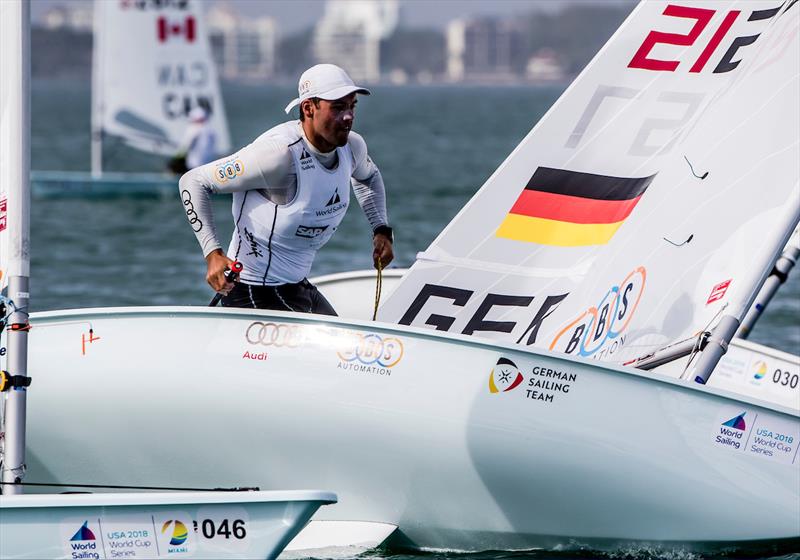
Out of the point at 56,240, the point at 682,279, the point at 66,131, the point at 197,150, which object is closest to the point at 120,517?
the point at 682,279

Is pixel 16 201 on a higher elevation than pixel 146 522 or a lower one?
higher

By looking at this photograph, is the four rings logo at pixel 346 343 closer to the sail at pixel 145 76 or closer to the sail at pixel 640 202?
the sail at pixel 640 202

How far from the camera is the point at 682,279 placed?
16.1 feet

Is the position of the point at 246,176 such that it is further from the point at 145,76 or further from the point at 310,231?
the point at 145,76

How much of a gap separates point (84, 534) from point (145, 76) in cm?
1491

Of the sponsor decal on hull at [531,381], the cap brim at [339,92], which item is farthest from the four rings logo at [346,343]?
the cap brim at [339,92]

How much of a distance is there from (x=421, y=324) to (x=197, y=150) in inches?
470

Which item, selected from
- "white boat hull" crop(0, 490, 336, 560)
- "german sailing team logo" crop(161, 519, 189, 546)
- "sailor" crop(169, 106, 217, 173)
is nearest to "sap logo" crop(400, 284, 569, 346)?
"white boat hull" crop(0, 490, 336, 560)

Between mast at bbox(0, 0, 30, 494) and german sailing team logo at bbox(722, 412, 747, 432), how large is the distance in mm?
1990

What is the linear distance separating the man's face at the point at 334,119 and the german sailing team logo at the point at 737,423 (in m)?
1.39

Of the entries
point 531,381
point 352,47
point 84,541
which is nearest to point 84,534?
point 84,541

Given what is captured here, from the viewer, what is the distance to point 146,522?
3.62 metres

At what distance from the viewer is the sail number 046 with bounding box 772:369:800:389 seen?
5.83 meters

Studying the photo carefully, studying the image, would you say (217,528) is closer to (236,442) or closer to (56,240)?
(236,442)
